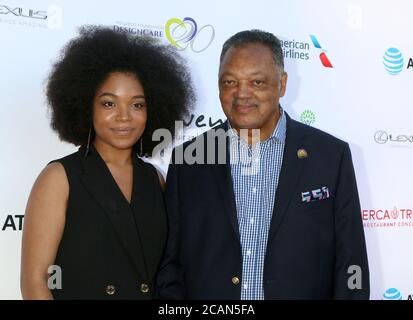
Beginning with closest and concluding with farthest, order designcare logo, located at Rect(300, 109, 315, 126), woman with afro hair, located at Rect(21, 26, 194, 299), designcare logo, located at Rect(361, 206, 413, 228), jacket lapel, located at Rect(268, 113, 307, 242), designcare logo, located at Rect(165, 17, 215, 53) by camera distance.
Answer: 1. woman with afro hair, located at Rect(21, 26, 194, 299)
2. jacket lapel, located at Rect(268, 113, 307, 242)
3. designcare logo, located at Rect(165, 17, 215, 53)
4. designcare logo, located at Rect(300, 109, 315, 126)
5. designcare logo, located at Rect(361, 206, 413, 228)

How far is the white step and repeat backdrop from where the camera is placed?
2938 millimetres

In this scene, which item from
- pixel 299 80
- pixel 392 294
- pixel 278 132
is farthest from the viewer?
pixel 392 294

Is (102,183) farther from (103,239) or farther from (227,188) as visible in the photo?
(227,188)

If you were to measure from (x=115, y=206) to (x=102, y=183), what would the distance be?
11cm

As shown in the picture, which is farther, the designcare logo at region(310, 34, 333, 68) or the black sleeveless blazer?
the designcare logo at region(310, 34, 333, 68)

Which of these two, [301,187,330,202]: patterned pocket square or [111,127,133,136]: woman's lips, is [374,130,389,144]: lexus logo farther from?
[111,127,133,136]: woman's lips

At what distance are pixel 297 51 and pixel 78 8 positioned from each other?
4.91ft

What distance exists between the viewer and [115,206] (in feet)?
7.20

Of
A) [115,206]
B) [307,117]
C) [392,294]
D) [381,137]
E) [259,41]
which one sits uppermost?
[259,41]

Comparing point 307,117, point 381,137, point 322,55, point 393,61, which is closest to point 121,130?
point 307,117

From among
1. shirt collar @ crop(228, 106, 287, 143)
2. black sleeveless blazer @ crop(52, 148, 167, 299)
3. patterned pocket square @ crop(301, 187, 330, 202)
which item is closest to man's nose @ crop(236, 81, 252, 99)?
shirt collar @ crop(228, 106, 287, 143)

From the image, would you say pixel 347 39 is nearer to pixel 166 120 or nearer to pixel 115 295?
pixel 166 120
